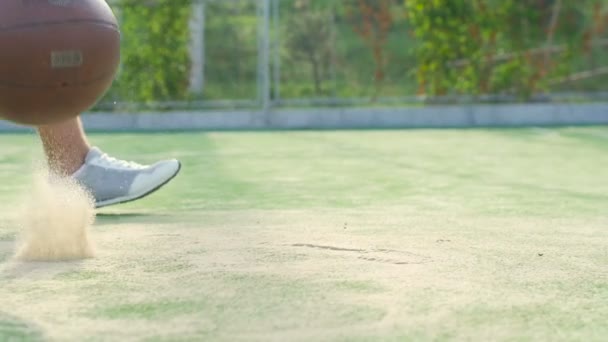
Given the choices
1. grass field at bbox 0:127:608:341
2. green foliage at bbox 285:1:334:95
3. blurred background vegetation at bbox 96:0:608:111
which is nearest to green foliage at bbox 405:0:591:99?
blurred background vegetation at bbox 96:0:608:111

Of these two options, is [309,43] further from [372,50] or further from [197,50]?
[197,50]

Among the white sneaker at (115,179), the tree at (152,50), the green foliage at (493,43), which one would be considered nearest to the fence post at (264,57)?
the tree at (152,50)

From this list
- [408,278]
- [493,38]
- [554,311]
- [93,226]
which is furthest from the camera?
[493,38]

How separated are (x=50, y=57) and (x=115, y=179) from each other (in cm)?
96

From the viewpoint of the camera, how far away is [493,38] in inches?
372

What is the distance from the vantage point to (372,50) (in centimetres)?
942

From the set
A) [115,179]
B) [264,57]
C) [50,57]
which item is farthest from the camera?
[264,57]

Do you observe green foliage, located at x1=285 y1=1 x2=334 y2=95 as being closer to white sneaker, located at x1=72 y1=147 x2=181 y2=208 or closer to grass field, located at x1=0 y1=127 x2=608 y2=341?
grass field, located at x1=0 y1=127 x2=608 y2=341

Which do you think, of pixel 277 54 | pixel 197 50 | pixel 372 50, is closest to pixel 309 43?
pixel 277 54

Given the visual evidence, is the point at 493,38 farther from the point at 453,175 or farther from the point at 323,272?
the point at 323,272

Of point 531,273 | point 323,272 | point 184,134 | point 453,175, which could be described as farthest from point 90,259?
point 184,134

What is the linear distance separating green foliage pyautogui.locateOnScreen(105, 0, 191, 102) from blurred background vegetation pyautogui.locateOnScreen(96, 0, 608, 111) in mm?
12

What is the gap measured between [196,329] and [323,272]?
63cm

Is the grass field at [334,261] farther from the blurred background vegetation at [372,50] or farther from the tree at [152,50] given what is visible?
the blurred background vegetation at [372,50]
